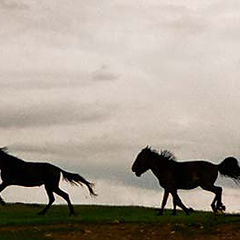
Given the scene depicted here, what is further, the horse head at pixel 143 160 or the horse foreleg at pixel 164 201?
the horse head at pixel 143 160

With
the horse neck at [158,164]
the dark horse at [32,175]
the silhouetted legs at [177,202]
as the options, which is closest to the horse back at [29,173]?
the dark horse at [32,175]

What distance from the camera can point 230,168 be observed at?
27.8 metres

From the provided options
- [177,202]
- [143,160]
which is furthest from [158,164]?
[177,202]

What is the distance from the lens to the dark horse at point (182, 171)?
1064 inches

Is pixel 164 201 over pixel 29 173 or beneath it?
beneath

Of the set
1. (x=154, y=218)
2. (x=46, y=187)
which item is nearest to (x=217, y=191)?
(x=154, y=218)

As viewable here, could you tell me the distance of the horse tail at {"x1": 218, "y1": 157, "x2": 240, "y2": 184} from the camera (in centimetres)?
2770

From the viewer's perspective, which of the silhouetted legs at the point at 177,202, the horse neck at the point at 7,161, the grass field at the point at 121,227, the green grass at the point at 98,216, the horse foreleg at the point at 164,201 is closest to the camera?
the grass field at the point at 121,227

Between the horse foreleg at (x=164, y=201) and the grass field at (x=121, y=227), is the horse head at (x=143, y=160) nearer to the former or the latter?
the horse foreleg at (x=164, y=201)

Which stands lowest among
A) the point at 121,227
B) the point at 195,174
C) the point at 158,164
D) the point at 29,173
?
the point at 121,227

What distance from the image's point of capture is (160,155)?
27.8 m

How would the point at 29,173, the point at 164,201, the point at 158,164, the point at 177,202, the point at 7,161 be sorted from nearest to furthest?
1. the point at 164,201
2. the point at 177,202
3. the point at 29,173
4. the point at 7,161
5. the point at 158,164

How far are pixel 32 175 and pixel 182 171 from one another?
506cm

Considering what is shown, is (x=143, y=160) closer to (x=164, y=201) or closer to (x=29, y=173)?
(x=164, y=201)
